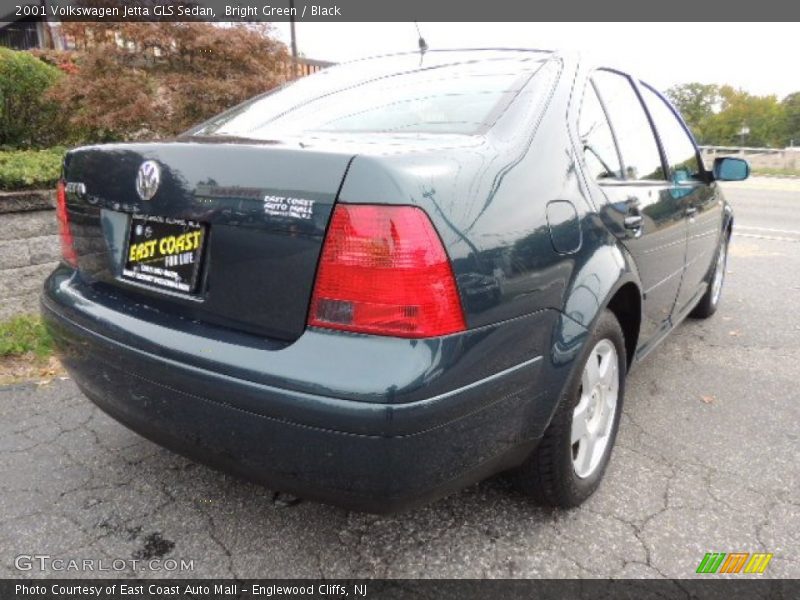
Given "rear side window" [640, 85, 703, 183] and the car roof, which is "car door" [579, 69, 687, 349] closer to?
"rear side window" [640, 85, 703, 183]

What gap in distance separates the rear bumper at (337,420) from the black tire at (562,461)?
14 centimetres

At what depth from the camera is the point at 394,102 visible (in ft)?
7.25

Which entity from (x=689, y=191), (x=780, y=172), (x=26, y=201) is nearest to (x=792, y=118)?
(x=780, y=172)

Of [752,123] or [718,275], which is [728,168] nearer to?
[718,275]

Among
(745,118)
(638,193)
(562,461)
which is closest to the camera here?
(562,461)

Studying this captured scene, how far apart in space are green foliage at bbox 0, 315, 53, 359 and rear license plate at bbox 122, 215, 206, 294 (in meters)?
1.95

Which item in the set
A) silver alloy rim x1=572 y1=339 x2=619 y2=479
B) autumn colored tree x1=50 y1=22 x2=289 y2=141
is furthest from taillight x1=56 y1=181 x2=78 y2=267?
autumn colored tree x1=50 y1=22 x2=289 y2=141

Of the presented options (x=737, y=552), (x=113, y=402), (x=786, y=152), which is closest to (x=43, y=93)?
(x=113, y=402)

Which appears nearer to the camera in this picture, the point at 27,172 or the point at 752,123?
the point at 27,172

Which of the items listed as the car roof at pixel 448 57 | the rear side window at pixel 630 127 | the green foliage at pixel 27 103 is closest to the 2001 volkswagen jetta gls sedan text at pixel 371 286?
the car roof at pixel 448 57

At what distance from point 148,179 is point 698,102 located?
8609 cm

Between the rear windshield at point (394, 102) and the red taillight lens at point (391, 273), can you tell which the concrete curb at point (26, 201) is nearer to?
the rear windshield at point (394, 102)

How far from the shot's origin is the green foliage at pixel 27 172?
397 cm

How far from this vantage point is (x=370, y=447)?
145 cm
